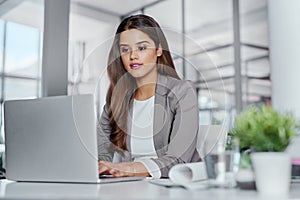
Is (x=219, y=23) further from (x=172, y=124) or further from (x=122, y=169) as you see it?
(x=122, y=169)

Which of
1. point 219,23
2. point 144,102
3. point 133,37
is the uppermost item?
point 219,23

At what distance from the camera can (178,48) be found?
159cm

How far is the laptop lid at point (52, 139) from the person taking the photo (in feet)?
2.84

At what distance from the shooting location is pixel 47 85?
156 centimetres

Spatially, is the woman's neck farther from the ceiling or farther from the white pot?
the ceiling

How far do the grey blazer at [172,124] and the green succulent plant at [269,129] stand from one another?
0.54 m

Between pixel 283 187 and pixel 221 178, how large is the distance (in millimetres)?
124

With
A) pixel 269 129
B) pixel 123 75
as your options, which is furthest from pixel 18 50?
pixel 269 129

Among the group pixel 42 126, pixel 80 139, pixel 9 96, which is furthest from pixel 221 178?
pixel 9 96

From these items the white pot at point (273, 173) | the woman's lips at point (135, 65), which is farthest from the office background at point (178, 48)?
the white pot at point (273, 173)

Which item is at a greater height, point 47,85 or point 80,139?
point 47,85

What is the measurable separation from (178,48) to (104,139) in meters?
0.53

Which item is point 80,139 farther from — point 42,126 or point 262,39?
point 262,39

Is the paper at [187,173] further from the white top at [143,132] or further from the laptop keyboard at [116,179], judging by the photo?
the white top at [143,132]
